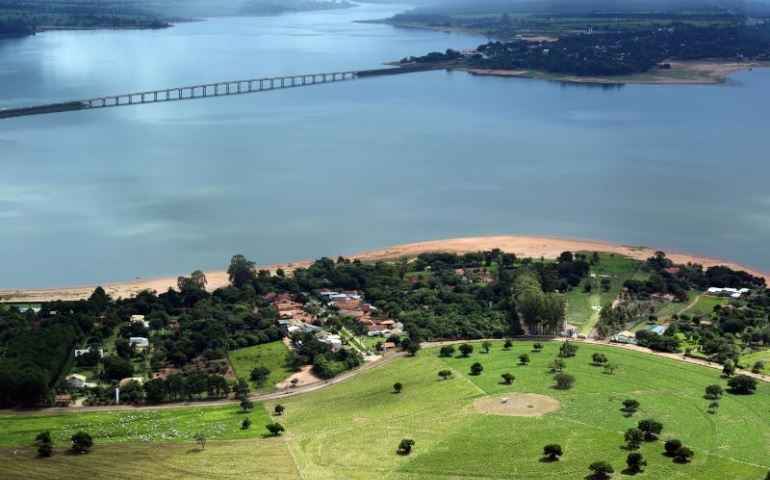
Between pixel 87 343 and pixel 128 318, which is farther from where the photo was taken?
pixel 128 318

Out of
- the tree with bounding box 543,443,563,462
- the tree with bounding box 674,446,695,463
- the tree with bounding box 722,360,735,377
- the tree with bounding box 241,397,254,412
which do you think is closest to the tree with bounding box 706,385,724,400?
the tree with bounding box 722,360,735,377

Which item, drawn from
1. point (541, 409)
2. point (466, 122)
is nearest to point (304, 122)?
point (466, 122)

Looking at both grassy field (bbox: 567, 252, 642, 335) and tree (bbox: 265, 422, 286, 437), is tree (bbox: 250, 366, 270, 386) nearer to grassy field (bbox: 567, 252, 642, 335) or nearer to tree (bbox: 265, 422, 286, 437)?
tree (bbox: 265, 422, 286, 437)

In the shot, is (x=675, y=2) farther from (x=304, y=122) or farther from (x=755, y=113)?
(x=304, y=122)

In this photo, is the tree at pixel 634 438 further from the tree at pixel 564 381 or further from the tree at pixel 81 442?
the tree at pixel 81 442

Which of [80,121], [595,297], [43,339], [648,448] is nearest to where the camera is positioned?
[648,448]

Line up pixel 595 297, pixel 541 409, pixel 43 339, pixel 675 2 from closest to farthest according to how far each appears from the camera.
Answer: pixel 541 409 < pixel 43 339 < pixel 595 297 < pixel 675 2
